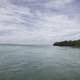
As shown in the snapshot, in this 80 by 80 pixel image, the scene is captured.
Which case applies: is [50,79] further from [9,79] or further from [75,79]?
[9,79]

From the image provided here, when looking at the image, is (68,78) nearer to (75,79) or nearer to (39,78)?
(75,79)

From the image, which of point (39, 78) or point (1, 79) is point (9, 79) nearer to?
point (1, 79)

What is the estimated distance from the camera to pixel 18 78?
14.6 meters

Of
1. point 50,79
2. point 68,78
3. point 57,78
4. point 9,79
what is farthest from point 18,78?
point 68,78

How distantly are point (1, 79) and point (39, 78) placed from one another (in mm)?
4493

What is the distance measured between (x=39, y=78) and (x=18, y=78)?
8.36ft

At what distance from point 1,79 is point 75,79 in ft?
28.9

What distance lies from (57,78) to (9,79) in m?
5.77

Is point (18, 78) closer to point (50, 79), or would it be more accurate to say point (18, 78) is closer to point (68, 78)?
point (50, 79)

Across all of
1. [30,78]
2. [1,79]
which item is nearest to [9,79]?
[1,79]

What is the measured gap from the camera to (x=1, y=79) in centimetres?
1411

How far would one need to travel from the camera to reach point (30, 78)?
14750 mm

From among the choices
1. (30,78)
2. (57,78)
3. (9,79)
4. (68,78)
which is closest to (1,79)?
(9,79)

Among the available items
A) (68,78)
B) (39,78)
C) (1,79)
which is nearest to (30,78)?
(39,78)
